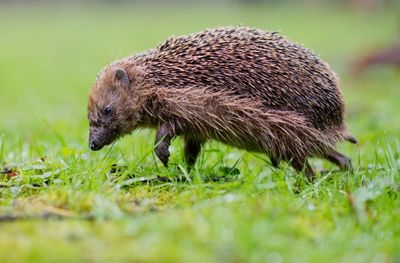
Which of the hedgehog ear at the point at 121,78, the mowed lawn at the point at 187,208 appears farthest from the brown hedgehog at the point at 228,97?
the mowed lawn at the point at 187,208

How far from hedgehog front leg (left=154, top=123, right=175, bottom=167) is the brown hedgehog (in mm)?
11

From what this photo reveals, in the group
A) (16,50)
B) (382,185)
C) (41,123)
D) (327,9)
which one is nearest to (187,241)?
(382,185)

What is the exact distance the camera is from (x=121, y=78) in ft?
18.4

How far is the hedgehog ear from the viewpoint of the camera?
5.60m

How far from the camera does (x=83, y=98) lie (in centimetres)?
1244

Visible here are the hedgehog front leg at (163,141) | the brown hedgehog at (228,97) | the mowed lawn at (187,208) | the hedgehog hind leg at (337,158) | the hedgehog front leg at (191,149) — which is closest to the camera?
the mowed lawn at (187,208)

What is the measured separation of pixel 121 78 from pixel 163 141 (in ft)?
2.16

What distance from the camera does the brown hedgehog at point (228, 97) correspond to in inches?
217

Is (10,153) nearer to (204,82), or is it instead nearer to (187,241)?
(204,82)

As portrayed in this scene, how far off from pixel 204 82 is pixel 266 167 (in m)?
0.90

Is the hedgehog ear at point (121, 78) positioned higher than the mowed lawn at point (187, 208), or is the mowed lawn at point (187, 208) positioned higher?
the hedgehog ear at point (121, 78)

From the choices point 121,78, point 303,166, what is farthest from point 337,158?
point 121,78

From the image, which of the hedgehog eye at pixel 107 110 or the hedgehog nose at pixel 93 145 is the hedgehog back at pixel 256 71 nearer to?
the hedgehog eye at pixel 107 110

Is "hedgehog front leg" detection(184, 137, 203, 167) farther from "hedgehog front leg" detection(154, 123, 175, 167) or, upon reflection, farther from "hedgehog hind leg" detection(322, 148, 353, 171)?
"hedgehog hind leg" detection(322, 148, 353, 171)
